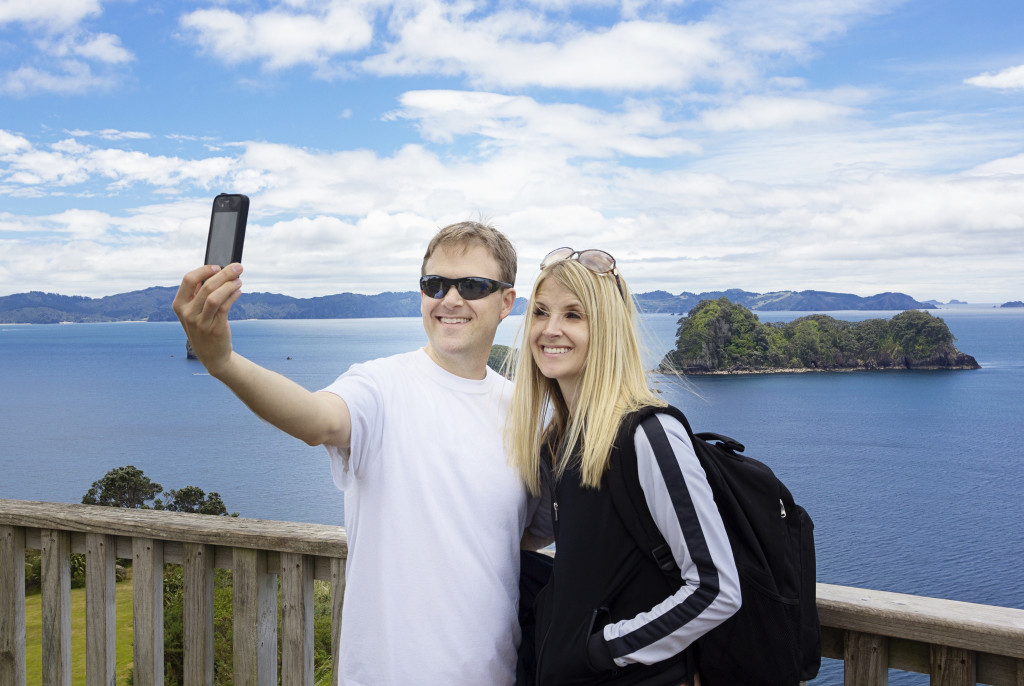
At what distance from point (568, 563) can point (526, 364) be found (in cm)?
54

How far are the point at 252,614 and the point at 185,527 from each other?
0.34 m

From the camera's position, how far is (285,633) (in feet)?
7.55

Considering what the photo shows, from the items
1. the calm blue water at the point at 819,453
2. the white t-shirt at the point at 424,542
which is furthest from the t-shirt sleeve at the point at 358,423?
the calm blue water at the point at 819,453

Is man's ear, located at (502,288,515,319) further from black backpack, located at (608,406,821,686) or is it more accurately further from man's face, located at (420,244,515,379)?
black backpack, located at (608,406,821,686)

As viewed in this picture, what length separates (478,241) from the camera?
212 centimetres

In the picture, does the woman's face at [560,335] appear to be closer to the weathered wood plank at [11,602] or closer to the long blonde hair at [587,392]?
the long blonde hair at [587,392]

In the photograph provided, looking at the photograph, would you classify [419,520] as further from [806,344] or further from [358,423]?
[806,344]

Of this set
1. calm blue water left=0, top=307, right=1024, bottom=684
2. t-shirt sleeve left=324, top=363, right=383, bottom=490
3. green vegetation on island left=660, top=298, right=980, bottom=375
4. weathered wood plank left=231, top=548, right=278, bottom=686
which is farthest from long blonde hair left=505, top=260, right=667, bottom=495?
green vegetation on island left=660, top=298, right=980, bottom=375

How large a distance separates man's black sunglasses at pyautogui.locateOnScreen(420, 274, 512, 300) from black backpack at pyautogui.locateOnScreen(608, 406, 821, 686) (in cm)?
66

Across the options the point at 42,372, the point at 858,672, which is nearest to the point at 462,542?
the point at 858,672

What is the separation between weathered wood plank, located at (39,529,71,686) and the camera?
251cm

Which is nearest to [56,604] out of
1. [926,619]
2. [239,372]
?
[239,372]

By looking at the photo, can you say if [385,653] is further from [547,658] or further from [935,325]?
[935,325]

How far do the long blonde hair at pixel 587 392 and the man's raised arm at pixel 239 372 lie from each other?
17.6 inches
